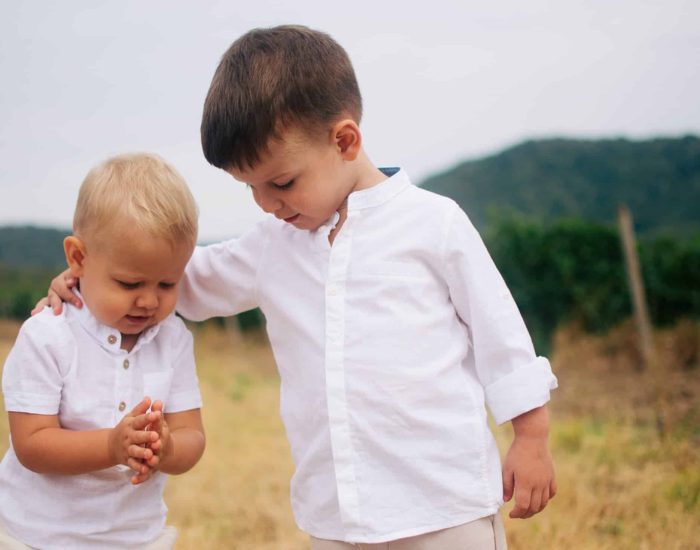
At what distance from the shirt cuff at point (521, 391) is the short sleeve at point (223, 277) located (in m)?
0.66

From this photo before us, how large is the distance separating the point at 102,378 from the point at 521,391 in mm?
919

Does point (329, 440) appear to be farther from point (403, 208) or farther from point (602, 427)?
point (602, 427)

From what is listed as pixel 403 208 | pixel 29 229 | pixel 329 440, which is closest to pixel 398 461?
pixel 329 440

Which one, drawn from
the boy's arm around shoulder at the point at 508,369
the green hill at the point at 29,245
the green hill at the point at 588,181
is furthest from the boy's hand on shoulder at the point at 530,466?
the green hill at the point at 588,181

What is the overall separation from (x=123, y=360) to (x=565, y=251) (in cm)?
819

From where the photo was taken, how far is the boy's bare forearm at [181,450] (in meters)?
1.77

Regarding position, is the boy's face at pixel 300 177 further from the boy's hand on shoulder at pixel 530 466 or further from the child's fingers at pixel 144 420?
the boy's hand on shoulder at pixel 530 466

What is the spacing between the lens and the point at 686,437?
15.1ft

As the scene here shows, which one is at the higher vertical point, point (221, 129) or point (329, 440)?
point (221, 129)

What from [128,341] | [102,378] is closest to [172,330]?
[128,341]

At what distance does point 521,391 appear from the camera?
1.69m

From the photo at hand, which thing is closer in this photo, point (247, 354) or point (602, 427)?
point (602, 427)

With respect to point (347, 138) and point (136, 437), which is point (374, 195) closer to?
point (347, 138)

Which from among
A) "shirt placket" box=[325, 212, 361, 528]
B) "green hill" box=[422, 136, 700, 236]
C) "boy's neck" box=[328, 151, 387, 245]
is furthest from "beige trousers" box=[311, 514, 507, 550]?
"green hill" box=[422, 136, 700, 236]
